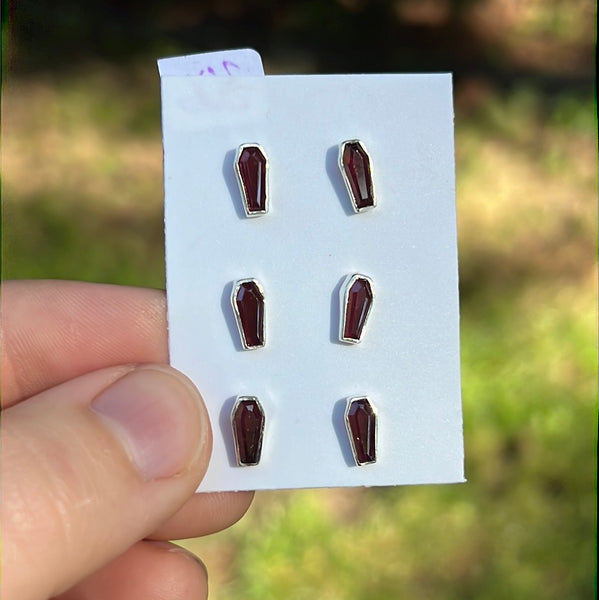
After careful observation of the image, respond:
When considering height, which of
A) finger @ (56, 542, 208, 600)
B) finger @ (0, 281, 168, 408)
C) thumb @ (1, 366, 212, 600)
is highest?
finger @ (0, 281, 168, 408)

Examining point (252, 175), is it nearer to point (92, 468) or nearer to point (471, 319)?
point (92, 468)

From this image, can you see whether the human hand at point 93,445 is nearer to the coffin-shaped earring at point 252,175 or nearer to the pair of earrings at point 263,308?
the pair of earrings at point 263,308

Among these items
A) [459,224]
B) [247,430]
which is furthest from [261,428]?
[459,224]

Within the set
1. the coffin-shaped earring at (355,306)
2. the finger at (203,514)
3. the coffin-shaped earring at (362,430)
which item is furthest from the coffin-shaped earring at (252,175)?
the finger at (203,514)

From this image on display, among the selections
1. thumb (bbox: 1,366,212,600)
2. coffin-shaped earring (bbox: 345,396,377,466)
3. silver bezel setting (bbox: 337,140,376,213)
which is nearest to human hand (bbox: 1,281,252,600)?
thumb (bbox: 1,366,212,600)

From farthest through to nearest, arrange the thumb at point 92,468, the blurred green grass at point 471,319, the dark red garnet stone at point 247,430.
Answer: the blurred green grass at point 471,319 → the dark red garnet stone at point 247,430 → the thumb at point 92,468

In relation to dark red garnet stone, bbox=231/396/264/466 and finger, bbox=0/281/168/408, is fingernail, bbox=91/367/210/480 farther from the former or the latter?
finger, bbox=0/281/168/408
